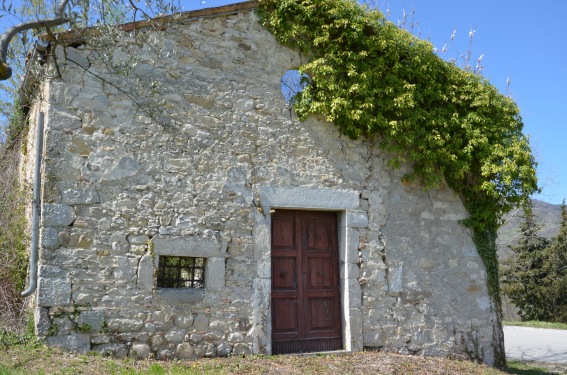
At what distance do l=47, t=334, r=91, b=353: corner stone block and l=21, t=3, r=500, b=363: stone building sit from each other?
0.01 metres

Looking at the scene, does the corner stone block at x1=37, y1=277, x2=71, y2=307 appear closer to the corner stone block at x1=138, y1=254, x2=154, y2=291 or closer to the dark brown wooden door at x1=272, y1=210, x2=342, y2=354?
the corner stone block at x1=138, y1=254, x2=154, y2=291

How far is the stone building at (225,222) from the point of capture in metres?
6.01

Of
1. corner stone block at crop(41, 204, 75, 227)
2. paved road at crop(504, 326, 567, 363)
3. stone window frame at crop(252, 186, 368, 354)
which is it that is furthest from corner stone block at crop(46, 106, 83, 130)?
paved road at crop(504, 326, 567, 363)

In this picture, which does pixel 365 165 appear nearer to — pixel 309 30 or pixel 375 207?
pixel 375 207

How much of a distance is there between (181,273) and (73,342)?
1.52 meters

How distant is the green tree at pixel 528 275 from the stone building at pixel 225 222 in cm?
1396

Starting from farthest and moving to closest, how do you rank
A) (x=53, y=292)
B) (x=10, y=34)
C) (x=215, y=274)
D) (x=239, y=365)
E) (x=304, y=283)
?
(x=304, y=283)
(x=215, y=274)
(x=239, y=365)
(x=53, y=292)
(x=10, y=34)

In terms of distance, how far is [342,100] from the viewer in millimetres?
7359

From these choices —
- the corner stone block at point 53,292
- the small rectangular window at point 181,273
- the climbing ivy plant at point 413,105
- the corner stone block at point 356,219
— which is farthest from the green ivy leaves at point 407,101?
the corner stone block at point 53,292

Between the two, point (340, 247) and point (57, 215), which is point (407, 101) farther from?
point (57, 215)

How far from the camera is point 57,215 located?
5906 mm

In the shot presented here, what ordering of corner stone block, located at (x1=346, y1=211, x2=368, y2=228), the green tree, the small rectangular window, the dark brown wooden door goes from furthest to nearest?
the green tree → corner stone block, located at (x1=346, y1=211, x2=368, y2=228) → the dark brown wooden door → the small rectangular window

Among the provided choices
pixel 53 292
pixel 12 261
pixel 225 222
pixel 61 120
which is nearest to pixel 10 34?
pixel 61 120

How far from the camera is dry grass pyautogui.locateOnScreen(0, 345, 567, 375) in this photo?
521 cm
